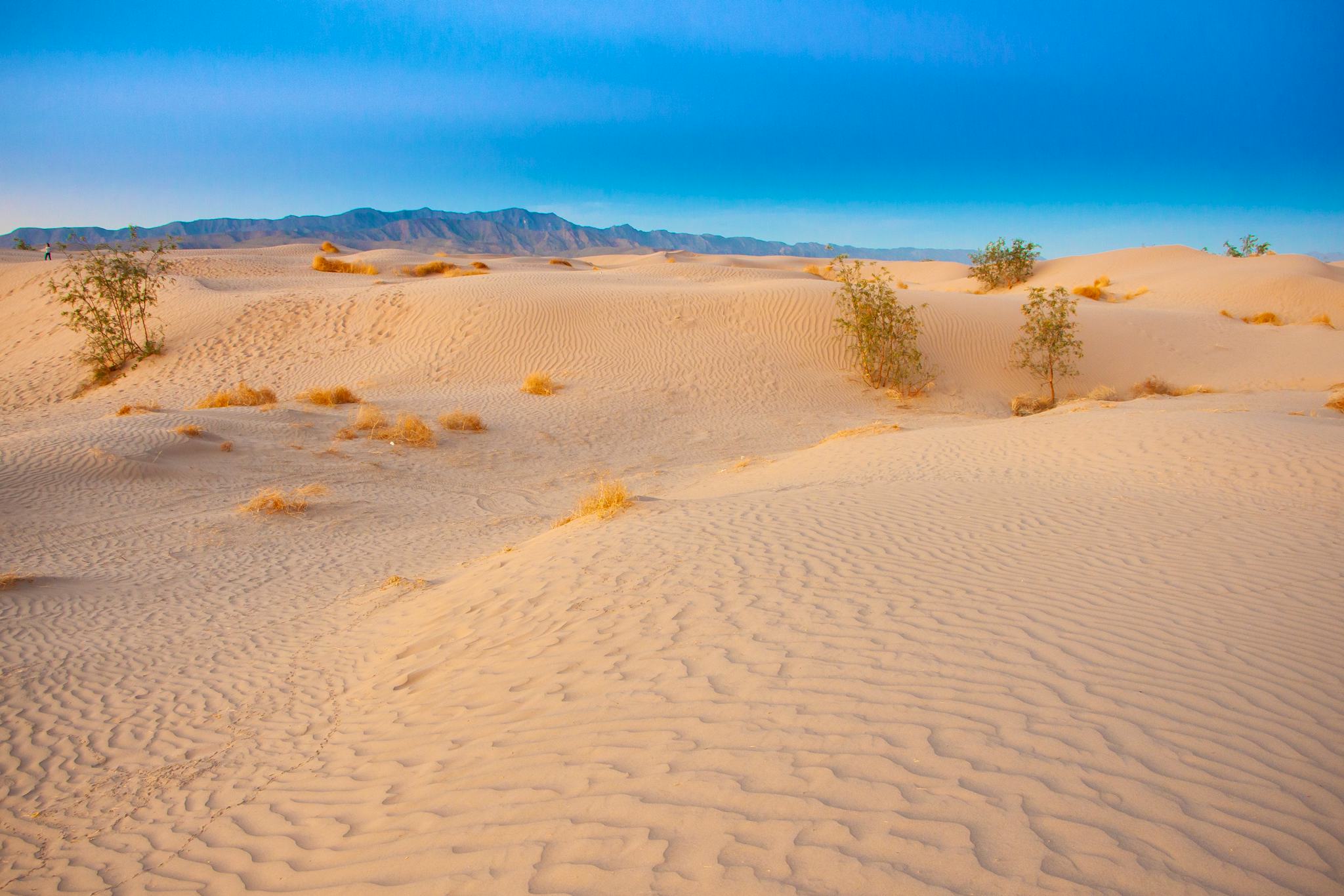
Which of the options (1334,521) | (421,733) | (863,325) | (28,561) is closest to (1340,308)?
(863,325)

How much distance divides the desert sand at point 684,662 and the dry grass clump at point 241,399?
166 centimetres

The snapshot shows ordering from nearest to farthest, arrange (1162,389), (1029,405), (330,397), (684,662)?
(684,662)
(330,397)
(1162,389)
(1029,405)

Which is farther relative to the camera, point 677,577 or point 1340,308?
point 1340,308

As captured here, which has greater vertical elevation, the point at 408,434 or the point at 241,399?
the point at 241,399

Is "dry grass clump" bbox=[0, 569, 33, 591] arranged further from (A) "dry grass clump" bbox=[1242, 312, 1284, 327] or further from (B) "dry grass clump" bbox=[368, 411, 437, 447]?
(A) "dry grass clump" bbox=[1242, 312, 1284, 327]

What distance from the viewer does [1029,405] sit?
18516mm

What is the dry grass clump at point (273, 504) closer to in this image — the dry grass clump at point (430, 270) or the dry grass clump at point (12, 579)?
the dry grass clump at point (12, 579)

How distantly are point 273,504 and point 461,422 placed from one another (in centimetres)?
500

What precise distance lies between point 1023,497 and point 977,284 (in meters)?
40.4

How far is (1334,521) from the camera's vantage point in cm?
660

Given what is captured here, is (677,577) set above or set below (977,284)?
below

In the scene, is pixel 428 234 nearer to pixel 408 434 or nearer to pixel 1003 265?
pixel 1003 265

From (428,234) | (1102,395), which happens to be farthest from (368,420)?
(428,234)

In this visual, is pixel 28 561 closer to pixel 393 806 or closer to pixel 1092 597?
pixel 393 806
